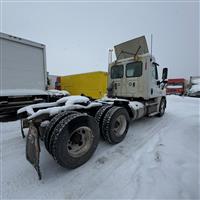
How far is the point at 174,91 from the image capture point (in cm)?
2156

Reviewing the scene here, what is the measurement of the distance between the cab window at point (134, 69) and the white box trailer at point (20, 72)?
160 inches

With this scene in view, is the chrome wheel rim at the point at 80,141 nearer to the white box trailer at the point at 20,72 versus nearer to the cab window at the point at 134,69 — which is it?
the cab window at the point at 134,69

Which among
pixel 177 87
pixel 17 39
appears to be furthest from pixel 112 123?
pixel 177 87

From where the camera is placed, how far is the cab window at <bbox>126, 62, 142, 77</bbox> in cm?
469

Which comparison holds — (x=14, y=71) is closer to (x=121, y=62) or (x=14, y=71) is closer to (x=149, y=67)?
(x=121, y=62)

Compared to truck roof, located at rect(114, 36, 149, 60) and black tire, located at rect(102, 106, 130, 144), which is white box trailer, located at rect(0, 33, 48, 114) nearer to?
truck roof, located at rect(114, 36, 149, 60)

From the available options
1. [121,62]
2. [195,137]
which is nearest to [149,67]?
[121,62]

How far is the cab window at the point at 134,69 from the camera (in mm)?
4693

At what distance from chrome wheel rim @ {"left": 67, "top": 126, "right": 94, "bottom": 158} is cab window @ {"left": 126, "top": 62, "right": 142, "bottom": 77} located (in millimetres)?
2993

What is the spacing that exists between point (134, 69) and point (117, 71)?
2.50 ft

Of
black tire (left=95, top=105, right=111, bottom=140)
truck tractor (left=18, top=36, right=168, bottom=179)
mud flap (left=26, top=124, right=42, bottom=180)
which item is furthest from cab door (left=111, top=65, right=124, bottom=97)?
mud flap (left=26, top=124, right=42, bottom=180)

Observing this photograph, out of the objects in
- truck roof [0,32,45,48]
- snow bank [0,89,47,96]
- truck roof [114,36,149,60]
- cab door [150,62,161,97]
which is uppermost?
truck roof [0,32,45,48]

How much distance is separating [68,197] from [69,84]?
469 inches

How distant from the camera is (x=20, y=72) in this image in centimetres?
579
